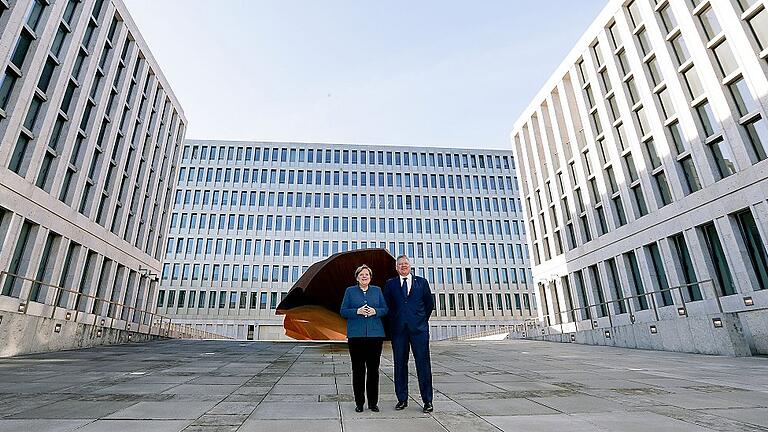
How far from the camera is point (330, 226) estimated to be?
199 ft

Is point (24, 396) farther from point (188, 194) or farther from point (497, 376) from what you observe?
point (188, 194)

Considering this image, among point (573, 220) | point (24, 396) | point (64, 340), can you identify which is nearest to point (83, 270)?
point (64, 340)

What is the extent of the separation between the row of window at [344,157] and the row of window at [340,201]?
18.6 ft

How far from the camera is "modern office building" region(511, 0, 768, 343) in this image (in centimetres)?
1686

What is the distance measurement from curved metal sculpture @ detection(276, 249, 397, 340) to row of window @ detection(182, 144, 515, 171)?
4877 centimetres

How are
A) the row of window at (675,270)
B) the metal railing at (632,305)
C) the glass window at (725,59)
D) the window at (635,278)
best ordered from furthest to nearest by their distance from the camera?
1. the window at (635,278)
2. the metal railing at (632,305)
3. the glass window at (725,59)
4. the row of window at (675,270)

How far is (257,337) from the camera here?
5456cm

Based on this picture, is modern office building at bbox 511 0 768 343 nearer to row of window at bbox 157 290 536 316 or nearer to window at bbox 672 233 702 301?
window at bbox 672 233 702 301

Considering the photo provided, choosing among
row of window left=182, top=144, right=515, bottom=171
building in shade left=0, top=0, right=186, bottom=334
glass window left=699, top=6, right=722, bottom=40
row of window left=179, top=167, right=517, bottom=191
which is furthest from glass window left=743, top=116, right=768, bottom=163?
row of window left=182, top=144, right=515, bottom=171

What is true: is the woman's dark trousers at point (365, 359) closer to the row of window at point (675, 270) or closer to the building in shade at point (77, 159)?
the building in shade at point (77, 159)

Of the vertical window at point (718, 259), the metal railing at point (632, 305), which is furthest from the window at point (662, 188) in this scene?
the metal railing at point (632, 305)

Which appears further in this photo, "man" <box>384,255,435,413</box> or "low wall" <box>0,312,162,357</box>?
"low wall" <box>0,312,162,357</box>

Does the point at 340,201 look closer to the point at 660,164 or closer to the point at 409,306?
the point at 660,164

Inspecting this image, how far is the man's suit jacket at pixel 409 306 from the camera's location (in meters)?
5.27
